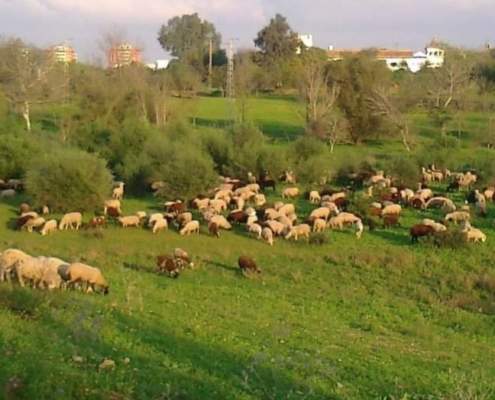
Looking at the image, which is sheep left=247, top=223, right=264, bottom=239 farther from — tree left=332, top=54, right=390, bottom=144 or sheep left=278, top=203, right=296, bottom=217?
tree left=332, top=54, right=390, bottom=144

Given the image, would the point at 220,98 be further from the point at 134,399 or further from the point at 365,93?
the point at 134,399

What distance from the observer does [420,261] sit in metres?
21.6

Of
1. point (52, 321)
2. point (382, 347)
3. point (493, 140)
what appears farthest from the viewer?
point (493, 140)

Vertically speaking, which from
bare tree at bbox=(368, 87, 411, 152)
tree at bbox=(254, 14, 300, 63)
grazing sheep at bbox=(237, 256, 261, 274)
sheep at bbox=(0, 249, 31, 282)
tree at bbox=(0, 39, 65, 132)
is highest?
tree at bbox=(254, 14, 300, 63)

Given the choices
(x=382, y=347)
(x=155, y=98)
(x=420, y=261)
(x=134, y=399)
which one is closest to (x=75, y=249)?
(x=420, y=261)

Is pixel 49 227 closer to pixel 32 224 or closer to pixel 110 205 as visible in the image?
pixel 32 224

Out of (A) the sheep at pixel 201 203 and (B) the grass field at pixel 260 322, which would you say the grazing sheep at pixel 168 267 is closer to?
(B) the grass field at pixel 260 322

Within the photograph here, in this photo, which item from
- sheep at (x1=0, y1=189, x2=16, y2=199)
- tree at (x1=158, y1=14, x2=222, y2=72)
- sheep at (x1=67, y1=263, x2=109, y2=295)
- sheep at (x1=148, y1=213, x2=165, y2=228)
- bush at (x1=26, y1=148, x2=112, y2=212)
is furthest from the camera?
tree at (x1=158, y1=14, x2=222, y2=72)

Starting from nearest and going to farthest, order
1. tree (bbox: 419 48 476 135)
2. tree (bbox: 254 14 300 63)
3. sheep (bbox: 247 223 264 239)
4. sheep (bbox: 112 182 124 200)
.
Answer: sheep (bbox: 247 223 264 239), sheep (bbox: 112 182 124 200), tree (bbox: 419 48 476 135), tree (bbox: 254 14 300 63)

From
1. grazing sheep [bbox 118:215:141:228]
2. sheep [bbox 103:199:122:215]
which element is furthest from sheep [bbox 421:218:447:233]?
sheep [bbox 103:199:122:215]

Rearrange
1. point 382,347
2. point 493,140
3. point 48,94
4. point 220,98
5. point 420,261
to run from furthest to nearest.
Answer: point 220,98, point 48,94, point 493,140, point 420,261, point 382,347

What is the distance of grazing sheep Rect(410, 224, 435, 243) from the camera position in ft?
76.8

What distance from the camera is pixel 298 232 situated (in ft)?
79.0

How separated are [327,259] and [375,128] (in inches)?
1155
